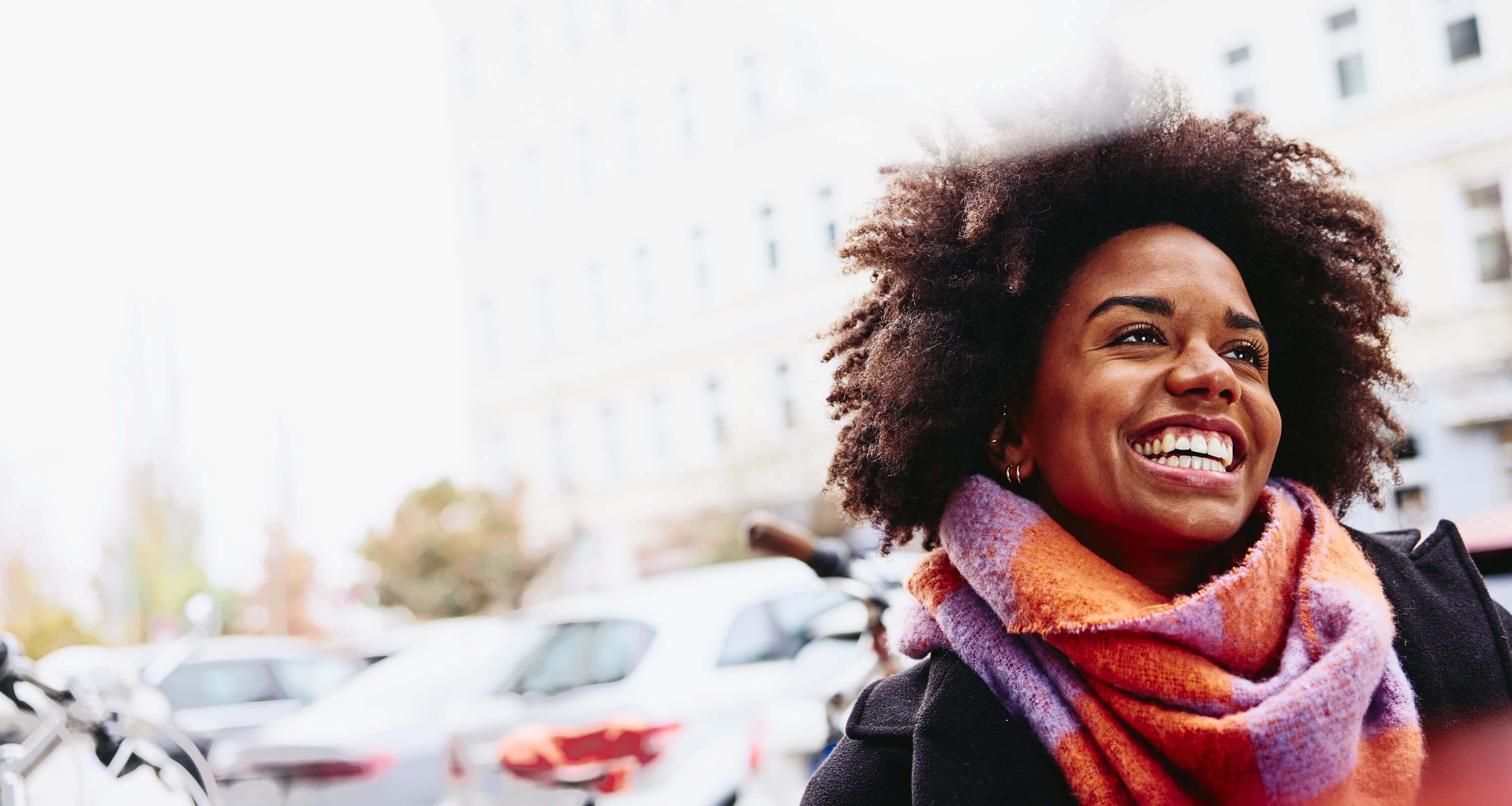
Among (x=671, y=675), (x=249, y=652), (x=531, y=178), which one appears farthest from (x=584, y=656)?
(x=531, y=178)

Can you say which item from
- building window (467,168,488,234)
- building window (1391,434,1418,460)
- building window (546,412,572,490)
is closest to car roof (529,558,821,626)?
building window (1391,434,1418,460)

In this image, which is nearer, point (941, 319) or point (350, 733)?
point (941, 319)

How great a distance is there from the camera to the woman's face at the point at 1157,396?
172cm

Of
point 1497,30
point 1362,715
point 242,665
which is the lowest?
point 242,665

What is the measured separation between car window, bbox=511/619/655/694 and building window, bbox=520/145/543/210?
20.5m

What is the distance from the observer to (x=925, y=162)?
7.07 ft

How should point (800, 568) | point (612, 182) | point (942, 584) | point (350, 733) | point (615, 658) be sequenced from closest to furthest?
point (942, 584), point (615, 658), point (800, 568), point (350, 733), point (612, 182)

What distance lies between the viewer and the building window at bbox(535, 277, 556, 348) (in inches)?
974

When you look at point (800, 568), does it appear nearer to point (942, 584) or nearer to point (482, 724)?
point (482, 724)

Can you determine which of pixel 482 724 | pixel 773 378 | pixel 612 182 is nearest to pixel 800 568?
pixel 482 724

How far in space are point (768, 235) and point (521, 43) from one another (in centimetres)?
906

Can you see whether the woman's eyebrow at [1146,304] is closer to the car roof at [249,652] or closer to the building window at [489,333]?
the car roof at [249,652]

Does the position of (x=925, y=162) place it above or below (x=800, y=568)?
above

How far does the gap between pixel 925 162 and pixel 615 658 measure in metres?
3.44
